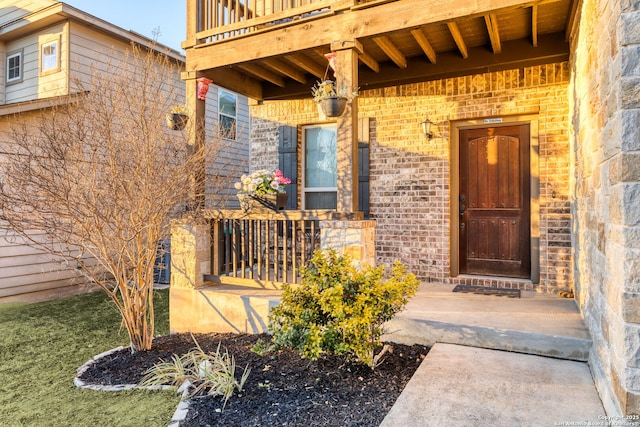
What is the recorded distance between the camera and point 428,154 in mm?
5207

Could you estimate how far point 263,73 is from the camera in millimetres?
5480

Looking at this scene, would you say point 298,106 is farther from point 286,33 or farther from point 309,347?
point 309,347

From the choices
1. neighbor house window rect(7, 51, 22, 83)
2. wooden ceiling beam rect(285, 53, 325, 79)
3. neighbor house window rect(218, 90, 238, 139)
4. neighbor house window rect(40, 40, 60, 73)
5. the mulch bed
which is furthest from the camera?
neighbor house window rect(218, 90, 238, 139)

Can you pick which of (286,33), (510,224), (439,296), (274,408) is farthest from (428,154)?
(274,408)

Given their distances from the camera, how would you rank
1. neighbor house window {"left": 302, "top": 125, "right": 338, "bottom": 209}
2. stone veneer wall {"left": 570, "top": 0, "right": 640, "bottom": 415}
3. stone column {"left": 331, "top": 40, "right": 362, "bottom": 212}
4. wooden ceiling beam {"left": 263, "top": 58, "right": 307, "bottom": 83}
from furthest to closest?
neighbor house window {"left": 302, "top": 125, "right": 338, "bottom": 209}
wooden ceiling beam {"left": 263, "top": 58, "right": 307, "bottom": 83}
stone column {"left": 331, "top": 40, "right": 362, "bottom": 212}
stone veneer wall {"left": 570, "top": 0, "right": 640, "bottom": 415}

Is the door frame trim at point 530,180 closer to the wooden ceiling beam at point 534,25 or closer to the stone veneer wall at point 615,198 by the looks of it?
the wooden ceiling beam at point 534,25

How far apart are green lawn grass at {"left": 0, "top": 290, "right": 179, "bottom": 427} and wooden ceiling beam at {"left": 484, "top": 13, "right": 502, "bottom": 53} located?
161 inches

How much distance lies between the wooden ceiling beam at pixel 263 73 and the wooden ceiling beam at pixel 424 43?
77.3 inches

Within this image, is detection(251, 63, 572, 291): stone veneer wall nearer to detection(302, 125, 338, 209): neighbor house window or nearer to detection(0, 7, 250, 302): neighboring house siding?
detection(302, 125, 338, 209): neighbor house window

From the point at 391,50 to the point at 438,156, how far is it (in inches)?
56.3

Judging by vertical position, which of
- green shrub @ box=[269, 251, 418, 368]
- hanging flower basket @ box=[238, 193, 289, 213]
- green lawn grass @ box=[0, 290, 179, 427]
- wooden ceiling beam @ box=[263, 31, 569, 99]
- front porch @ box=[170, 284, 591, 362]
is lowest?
green lawn grass @ box=[0, 290, 179, 427]

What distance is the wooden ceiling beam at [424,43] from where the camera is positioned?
4.07 m

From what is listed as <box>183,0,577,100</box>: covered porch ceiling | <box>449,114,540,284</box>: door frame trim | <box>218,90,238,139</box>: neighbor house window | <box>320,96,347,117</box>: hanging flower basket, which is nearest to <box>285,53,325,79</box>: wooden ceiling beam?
<box>183,0,577,100</box>: covered porch ceiling

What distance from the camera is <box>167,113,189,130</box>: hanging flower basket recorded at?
4.49 metres
